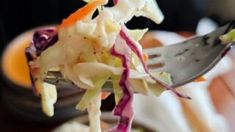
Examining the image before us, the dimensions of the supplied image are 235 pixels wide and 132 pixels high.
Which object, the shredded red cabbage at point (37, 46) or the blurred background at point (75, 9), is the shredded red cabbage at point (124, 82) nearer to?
the shredded red cabbage at point (37, 46)

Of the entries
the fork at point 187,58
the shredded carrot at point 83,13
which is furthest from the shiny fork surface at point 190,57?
the shredded carrot at point 83,13

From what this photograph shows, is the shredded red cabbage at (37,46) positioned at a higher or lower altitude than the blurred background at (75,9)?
higher

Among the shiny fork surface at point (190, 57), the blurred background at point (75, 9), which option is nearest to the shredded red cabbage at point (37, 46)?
the shiny fork surface at point (190, 57)

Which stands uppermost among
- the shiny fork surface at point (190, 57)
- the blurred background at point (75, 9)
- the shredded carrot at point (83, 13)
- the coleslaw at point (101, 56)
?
the shredded carrot at point (83, 13)

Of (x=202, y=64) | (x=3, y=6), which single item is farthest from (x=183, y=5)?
(x=202, y=64)

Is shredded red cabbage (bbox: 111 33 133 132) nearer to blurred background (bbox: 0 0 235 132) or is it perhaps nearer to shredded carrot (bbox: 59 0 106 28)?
shredded carrot (bbox: 59 0 106 28)

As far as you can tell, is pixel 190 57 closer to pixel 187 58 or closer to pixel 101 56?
pixel 187 58

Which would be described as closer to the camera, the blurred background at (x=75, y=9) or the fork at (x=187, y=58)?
the fork at (x=187, y=58)

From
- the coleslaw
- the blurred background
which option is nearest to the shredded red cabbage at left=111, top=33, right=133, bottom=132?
the coleslaw
